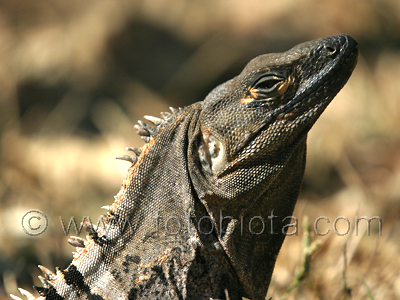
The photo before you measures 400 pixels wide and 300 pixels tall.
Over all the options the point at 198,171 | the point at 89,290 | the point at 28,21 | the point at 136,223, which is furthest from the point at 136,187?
the point at 28,21

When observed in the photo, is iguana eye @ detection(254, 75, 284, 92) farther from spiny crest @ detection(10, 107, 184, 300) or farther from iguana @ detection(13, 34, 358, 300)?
spiny crest @ detection(10, 107, 184, 300)

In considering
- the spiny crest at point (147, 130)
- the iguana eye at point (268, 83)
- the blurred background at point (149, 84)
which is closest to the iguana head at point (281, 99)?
the iguana eye at point (268, 83)

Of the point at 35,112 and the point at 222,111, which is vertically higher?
the point at 35,112

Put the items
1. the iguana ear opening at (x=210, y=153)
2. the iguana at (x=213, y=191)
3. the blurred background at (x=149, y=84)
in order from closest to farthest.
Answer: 1. the iguana at (x=213, y=191)
2. the iguana ear opening at (x=210, y=153)
3. the blurred background at (x=149, y=84)

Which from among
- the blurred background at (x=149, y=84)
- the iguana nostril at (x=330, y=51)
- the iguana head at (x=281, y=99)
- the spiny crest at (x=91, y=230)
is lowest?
the spiny crest at (x=91, y=230)

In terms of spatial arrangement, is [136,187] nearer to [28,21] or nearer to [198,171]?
[198,171]

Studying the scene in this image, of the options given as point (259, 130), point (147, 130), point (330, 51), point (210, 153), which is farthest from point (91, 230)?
point (330, 51)

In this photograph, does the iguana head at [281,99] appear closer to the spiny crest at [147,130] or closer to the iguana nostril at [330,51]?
the iguana nostril at [330,51]
